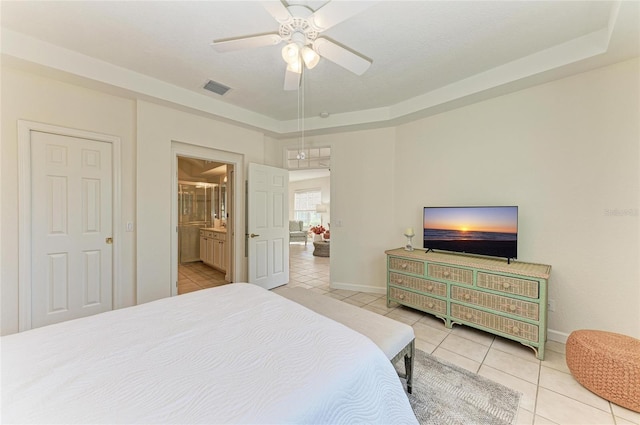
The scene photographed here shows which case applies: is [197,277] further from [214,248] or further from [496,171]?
[496,171]

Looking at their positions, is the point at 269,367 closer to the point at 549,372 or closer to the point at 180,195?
the point at 549,372

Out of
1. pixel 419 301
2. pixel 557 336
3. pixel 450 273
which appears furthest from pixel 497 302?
pixel 419 301

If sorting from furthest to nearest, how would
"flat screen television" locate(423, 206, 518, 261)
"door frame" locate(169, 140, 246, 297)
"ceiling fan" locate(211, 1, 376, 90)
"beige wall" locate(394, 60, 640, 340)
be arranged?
"door frame" locate(169, 140, 246, 297) < "flat screen television" locate(423, 206, 518, 261) < "beige wall" locate(394, 60, 640, 340) < "ceiling fan" locate(211, 1, 376, 90)

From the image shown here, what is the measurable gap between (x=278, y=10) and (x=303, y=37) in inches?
9.6

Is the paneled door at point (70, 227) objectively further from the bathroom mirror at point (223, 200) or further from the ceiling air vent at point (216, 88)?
the bathroom mirror at point (223, 200)

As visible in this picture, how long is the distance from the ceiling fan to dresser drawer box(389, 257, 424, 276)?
217 centimetres

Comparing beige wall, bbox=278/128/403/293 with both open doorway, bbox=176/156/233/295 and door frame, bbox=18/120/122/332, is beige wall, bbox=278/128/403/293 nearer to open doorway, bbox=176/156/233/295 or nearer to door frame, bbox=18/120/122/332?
open doorway, bbox=176/156/233/295

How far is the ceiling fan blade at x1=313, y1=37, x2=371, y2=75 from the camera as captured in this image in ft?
5.61

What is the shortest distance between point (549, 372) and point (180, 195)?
22.2ft

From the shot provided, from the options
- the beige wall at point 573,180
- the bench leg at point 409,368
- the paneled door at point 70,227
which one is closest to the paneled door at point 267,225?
the paneled door at point 70,227

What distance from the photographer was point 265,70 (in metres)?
2.56

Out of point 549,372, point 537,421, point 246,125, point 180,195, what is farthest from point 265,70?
point 180,195

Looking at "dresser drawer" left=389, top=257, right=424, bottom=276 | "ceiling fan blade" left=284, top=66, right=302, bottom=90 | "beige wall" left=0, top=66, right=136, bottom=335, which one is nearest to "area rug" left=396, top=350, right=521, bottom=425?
"dresser drawer" left=389, top=257, right=424, bottom=276

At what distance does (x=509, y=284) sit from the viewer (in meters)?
2.31
